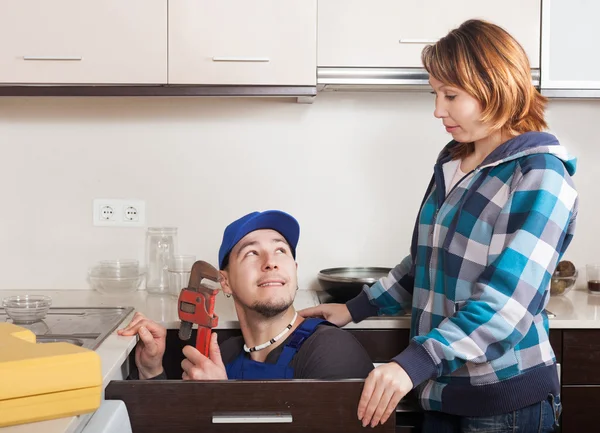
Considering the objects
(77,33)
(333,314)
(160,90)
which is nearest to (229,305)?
(333,314)

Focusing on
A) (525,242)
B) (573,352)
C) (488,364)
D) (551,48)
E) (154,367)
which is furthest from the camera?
(551,48)

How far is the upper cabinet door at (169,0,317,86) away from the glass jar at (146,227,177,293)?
56cm

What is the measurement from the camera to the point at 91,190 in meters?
2.57

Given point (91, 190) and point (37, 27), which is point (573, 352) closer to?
point (91, 190)

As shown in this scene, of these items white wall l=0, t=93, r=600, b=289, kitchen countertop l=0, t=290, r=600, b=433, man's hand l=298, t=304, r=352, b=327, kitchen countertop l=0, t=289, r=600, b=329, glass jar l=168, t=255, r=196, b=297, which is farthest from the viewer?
white wall l=0, t=93, r=600, b=289

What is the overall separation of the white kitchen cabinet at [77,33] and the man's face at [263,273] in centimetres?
75

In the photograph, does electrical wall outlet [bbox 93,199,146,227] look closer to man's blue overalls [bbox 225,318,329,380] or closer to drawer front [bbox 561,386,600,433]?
man's blue overalls [bbox 225,318,329,380]

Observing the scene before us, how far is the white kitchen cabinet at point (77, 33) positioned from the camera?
86.5 inches

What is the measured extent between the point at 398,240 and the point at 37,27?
4.31ft

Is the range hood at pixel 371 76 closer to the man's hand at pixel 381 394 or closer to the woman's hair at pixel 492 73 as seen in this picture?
the woman's hair at pixel 492 73

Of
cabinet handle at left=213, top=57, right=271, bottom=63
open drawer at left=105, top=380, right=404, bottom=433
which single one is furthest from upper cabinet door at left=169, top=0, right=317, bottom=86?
open drawer at left=105, top=380, right=404, bottom=433

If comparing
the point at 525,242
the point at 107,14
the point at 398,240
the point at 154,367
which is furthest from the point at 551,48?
the point at 154,367

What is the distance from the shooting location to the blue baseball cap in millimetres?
1800

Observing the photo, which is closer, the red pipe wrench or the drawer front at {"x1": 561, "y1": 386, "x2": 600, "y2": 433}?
the red pipe wrench
